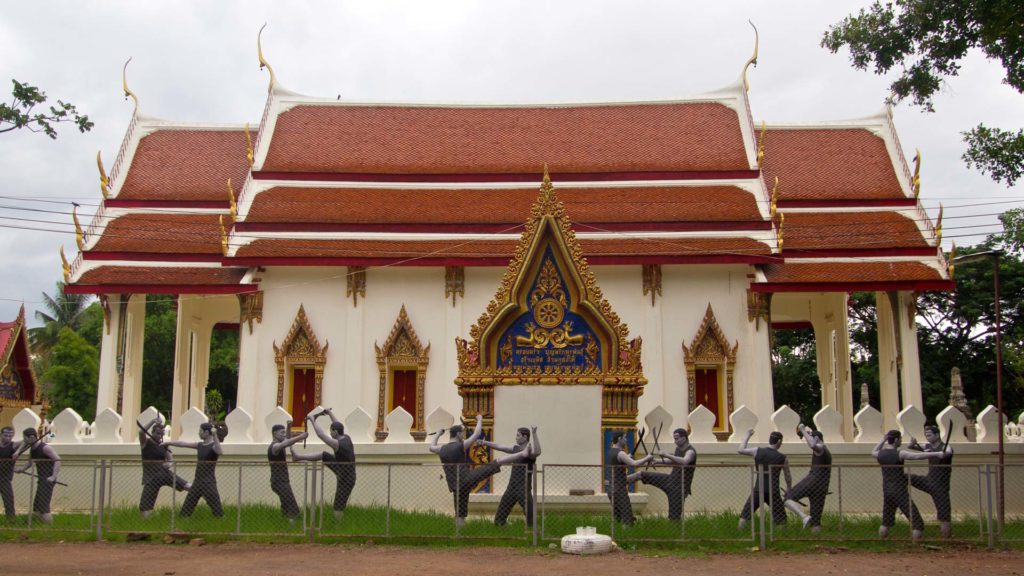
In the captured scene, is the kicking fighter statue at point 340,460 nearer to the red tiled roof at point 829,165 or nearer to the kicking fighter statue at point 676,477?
the kicking fighter statue at point 676,477

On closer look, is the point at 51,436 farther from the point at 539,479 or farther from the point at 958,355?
the point at 958,355

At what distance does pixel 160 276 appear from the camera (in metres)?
21.0

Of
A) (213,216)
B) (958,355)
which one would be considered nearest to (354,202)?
(213,216)

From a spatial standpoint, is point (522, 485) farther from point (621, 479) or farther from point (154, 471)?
point (154, 471)

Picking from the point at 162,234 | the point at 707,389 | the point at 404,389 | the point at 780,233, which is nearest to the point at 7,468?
the point at 404,389

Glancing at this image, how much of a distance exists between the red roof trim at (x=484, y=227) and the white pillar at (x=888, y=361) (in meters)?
3.07

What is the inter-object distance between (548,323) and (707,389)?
26.2 feet

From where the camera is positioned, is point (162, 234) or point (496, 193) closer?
point (162, 234)

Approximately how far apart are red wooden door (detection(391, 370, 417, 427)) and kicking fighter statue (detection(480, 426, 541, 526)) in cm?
888

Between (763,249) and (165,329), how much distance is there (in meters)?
27.8

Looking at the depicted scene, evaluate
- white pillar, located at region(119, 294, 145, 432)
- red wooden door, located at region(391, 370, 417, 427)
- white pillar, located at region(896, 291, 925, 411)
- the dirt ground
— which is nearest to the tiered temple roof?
white pillar, located at region(896, 291, 925, 411)

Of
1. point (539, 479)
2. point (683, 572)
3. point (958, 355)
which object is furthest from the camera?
point (958, 355)

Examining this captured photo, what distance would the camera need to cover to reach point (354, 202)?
2227 centimetres

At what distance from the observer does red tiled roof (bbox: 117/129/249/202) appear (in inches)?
915
